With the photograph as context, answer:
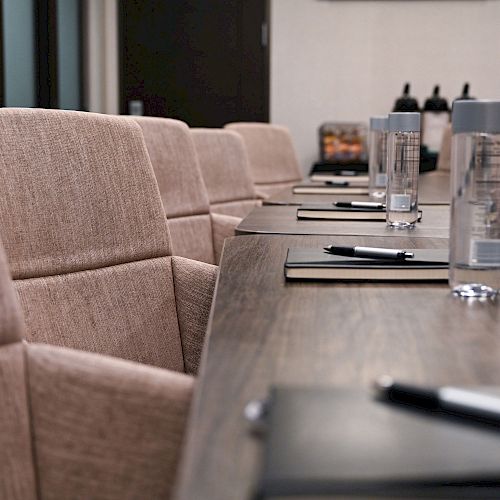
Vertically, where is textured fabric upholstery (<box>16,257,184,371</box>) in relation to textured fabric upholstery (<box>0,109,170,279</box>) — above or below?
below

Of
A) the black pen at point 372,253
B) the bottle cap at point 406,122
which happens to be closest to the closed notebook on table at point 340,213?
the bottle cap at point 406,122

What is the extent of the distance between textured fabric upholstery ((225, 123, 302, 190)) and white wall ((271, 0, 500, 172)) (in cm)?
94

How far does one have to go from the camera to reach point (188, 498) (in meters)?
0.40

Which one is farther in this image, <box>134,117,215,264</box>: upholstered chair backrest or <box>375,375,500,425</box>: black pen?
<box>134,117,215,264</box>: upholstered chair backrest

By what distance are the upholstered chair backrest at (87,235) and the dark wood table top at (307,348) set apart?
0.28m

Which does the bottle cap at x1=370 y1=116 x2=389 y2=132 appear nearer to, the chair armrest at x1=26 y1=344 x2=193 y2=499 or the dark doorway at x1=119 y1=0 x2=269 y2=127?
the chair armrest at x1=26 y1=344 x2=193 y2=499

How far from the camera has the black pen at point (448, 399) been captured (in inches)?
18.4

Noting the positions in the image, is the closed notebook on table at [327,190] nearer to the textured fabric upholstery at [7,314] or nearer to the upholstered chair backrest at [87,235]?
the upholstered chair backrest at [87,235]

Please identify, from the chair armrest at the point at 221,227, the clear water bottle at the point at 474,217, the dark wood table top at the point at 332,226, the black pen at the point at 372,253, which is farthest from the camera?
the chair armrest at the point at 221,227

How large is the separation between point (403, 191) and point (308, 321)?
79cm

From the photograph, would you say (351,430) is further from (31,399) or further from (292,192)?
(292,192)

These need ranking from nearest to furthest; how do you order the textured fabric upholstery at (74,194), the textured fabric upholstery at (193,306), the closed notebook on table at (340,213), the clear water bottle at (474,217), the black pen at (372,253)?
1. the clear water bottle at (474,217)
2. the black pen at (372,253)
3. the textured fabric upholstery at (74,194)
4. the textured fabric upholstery at (193,306)
5. the closed notebook on table at (340,213)

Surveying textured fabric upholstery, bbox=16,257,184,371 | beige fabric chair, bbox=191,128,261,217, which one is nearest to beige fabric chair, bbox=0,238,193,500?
textured fabric upholstery, bbox=16,257,184,371

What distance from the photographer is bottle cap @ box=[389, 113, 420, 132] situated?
4.64 ft
